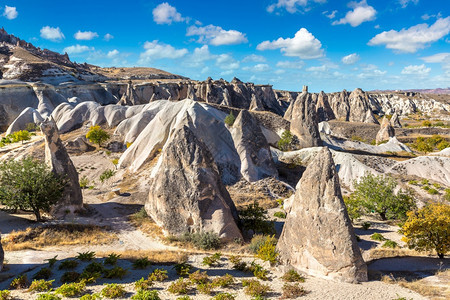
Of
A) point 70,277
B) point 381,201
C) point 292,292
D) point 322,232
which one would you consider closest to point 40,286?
point 70,277

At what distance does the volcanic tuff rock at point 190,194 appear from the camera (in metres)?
17.6

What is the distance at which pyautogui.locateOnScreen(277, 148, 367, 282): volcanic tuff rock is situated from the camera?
11.7m

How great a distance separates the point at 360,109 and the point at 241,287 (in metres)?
106

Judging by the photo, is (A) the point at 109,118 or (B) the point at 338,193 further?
(A) the point at 109,118

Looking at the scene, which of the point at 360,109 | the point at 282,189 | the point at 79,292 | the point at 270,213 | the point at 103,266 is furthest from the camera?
the point at 360,109

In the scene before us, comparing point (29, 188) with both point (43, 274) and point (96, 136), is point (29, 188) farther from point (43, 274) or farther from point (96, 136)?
point (96, 136)

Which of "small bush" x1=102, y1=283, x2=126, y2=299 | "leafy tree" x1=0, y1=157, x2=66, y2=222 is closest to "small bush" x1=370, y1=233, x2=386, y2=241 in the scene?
"small bush" x1=102, y1=283, x2=126, y2=299

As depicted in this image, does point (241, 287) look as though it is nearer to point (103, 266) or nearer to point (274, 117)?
point (103, 266)

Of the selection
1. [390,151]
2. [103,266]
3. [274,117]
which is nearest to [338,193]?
[103,266]

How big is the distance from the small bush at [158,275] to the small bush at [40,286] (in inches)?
154

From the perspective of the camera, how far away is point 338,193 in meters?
12.2

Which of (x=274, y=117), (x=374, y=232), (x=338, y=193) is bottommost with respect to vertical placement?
(x=374, y=232)

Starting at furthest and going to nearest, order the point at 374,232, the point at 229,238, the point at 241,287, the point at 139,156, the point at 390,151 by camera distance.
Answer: the point at 390,151
the point at 139,156
the point at 374,232
the point at 229,238
the point at 241,287

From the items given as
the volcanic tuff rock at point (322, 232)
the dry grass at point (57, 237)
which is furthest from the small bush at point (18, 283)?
the volcanic tuff rock at point (322, 232)
